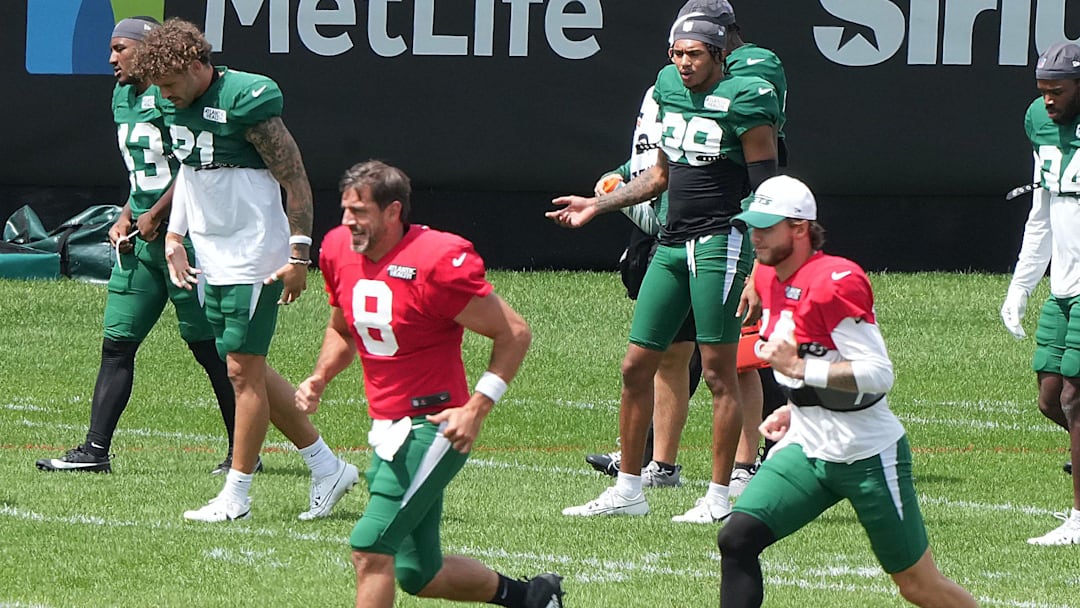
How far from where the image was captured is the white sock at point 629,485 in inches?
311

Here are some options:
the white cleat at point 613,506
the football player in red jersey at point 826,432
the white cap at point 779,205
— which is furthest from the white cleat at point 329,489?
the white cap at point 779,205

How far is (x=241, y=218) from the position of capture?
779 cm

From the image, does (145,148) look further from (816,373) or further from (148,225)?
(816,373)

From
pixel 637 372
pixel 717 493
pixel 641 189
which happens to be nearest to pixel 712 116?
pixel 641 189

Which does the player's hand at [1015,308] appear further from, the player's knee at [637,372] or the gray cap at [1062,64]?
the player's knee at [637,372]

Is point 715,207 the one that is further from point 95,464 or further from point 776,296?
point 95,464

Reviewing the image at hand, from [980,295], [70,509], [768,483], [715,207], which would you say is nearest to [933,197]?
[980,295]

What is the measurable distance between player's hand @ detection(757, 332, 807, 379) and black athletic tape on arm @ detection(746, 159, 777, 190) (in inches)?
87.3

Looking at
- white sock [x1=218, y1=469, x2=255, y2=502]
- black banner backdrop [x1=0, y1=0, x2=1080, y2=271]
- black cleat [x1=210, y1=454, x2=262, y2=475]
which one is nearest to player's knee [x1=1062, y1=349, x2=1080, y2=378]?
white sock [x1=218, y1=469, x2=255, y2=502]

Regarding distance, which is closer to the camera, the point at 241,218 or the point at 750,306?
the point at 750,306

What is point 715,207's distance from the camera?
25.5 feet

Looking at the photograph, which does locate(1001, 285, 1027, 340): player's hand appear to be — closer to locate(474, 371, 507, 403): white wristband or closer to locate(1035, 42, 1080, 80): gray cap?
locate(1035, 42, 1080, 80): gray cap

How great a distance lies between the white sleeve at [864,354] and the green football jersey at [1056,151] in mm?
2614

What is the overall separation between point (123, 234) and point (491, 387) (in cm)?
381
